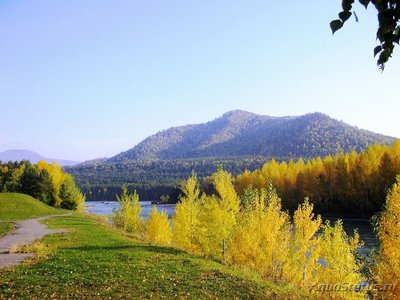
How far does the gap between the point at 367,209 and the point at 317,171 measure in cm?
2032

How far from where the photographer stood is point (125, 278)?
19.6m

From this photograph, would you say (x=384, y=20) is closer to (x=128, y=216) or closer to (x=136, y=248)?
(x=136, y=248)

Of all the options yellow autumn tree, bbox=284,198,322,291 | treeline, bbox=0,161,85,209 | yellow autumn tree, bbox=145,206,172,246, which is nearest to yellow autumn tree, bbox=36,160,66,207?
treeline, bbox=0,161,85,209

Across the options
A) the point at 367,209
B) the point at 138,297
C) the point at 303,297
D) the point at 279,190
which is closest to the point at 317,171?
the point at 279,190

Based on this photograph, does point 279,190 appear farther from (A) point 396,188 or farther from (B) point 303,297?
(B) point 303,297

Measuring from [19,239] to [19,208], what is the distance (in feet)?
91.5

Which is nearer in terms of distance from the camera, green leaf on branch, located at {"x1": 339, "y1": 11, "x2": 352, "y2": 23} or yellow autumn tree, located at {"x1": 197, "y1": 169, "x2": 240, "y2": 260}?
green leaf on branch, located at {"x1": 339, "y1": 11, "x2": 352, "y2": 23}

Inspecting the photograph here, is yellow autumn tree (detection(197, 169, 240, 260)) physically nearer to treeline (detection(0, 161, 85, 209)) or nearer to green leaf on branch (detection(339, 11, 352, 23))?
green leaf on branch (detection(339, 11, 352, 23))

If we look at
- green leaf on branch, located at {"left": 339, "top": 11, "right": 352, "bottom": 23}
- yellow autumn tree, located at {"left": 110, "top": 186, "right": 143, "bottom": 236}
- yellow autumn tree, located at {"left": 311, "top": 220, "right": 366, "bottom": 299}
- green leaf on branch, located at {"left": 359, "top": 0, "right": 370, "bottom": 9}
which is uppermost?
green leaf on branch, located at {"left": 359, "top": 0, "right": 370, "bottom": 9}

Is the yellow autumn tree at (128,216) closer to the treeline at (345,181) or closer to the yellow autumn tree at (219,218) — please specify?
the yellow autumn tree at (219,218)

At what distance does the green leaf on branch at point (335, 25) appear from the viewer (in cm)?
370

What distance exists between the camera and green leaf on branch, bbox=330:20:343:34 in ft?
12.1

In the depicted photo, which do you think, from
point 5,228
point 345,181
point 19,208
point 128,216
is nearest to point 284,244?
point 5,228

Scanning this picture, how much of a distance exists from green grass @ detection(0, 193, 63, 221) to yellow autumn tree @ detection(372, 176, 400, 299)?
43369 mm
